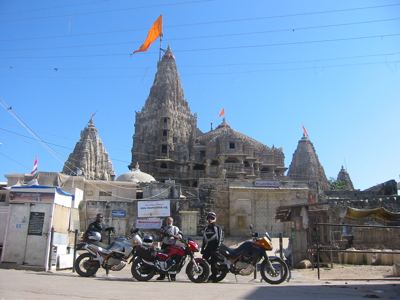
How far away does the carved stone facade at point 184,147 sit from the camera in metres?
53.5

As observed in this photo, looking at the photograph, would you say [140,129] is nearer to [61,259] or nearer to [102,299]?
[61,259]

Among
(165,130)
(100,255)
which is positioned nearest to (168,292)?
(100,255)

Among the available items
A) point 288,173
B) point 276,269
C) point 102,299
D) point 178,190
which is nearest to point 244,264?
point 276,269

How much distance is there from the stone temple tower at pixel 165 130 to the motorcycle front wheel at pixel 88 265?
139 feet

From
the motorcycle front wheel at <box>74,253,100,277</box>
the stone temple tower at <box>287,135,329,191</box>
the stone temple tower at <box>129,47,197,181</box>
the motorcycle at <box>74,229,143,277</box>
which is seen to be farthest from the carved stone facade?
the motorcycle front wheel at <box>74,253,100,277</box>

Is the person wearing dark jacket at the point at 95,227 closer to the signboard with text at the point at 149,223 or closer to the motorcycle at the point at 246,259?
the motorcycle at the point at 246,259

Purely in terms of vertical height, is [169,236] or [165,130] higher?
[165,130]

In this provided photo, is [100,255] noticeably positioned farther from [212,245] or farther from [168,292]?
[168,292]

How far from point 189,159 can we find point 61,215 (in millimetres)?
42838

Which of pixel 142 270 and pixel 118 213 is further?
pixel 118 213

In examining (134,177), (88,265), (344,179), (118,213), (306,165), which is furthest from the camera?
(344,179)

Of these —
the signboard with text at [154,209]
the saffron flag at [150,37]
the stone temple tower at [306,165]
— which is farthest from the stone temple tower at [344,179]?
the saffron flag at [150,37]

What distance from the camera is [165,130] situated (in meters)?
58.1

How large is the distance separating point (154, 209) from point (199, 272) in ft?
68.0
